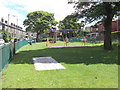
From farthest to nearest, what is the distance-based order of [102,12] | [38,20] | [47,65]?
[38,20] < [102,12] < [47,65]

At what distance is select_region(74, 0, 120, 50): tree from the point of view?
50.4 ft

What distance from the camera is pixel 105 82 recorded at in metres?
5.24

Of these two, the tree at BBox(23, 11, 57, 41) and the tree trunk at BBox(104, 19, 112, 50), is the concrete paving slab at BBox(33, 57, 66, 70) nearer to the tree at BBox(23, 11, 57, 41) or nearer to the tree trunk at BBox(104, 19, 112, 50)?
the tree trunk at BBox(104, 19, 112, 50)

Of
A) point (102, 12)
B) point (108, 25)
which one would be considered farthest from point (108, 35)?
point (102, 12)

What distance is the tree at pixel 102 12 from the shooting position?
1536 cm

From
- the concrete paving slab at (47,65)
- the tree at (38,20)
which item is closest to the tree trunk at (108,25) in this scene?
the concrete paving slab at (47,65)

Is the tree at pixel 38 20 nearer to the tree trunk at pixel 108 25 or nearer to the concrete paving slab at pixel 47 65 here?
the tree trunk at pixel 108 25

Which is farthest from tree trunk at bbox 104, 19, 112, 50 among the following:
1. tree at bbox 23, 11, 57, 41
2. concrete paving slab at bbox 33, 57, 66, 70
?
tree at bbox 23, 11, 57, 41

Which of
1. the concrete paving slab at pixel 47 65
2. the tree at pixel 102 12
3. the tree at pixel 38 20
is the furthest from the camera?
the tree at pixel 38 20

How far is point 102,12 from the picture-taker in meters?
15.8

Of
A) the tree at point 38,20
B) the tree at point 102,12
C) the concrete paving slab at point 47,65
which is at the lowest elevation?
the concrete paving slab at point 47,65

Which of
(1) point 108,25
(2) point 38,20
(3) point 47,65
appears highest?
(2) point 38,20

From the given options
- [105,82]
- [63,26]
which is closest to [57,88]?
[105,82]

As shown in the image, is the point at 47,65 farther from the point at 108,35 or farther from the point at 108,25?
the point at 108,25
